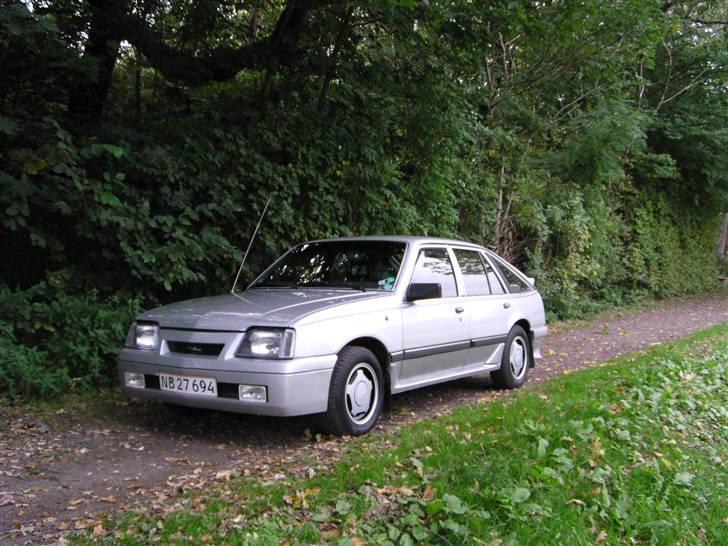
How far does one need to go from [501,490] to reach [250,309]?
88.0 inches

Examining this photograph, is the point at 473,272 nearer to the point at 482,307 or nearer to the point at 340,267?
the point at 482,307

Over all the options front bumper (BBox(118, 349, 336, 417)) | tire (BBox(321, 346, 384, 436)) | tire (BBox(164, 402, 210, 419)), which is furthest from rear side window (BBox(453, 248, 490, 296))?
tire (BBox(164, 402, 210, 419))

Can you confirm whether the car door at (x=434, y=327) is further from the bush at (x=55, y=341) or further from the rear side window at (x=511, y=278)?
the bush at (x=55, y=341)

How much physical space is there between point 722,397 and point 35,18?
7.42m

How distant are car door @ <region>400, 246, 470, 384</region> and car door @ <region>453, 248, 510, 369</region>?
16 centimetres

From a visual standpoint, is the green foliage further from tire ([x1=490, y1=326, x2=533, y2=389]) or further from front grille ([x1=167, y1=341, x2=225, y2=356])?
tire ([x1=490, y1=326, x2=533, y2=389])

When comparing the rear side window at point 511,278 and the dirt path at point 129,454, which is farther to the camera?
the rear side window at point 511,278

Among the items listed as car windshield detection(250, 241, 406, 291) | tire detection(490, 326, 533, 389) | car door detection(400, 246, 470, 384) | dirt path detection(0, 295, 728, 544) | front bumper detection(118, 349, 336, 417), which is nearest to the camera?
dirt path detection(0, 295, 728, 544)

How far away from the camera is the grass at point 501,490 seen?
128 inches

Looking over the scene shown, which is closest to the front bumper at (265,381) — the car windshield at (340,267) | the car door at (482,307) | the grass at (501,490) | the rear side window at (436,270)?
the grass at (501,490)

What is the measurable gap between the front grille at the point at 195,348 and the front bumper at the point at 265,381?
0.08 metres

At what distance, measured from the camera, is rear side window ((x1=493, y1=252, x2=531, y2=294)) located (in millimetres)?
7240

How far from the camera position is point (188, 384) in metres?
4.55

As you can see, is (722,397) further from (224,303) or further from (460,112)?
(460,112)
